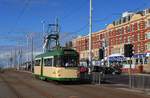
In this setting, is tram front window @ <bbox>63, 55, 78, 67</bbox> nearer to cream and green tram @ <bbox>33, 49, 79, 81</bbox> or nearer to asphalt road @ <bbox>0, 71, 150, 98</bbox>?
cream and green tram @ <bbox>33, 49, 79, 81</bbox>

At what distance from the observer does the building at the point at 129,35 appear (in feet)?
367

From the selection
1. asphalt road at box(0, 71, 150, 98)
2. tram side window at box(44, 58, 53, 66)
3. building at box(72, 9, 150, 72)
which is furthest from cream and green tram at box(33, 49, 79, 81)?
building at box(72, 9, 150, 72)

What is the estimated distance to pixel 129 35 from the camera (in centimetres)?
12269

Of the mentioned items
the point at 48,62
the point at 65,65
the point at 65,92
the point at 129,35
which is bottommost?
the point at 65,92

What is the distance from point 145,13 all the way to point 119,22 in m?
18.0

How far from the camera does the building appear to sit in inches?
4409

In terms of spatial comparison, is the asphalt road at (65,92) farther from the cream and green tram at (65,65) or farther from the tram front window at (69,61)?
the tram front window at (69,61)

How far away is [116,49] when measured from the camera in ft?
438

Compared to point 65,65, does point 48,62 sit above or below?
above

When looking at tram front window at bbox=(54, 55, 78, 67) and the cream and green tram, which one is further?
tram front window at bbox=(54, 55, 78, 67)

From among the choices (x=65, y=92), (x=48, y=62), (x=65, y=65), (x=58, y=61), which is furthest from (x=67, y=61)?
(x=65, y=92)

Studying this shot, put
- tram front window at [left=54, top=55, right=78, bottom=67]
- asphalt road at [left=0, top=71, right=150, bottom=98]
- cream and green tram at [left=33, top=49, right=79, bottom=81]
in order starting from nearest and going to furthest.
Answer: asphalt road at [left=0, top=71, right=150, bottom=98]
cream and green tram at [left=33, top=49, right=79, bottom=81]
tram front window at [left=54, top=55, right=78, bottom=67]

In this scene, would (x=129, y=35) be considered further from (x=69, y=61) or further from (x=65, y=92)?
(x=65, y=92)

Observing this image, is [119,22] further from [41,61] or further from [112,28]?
[41,61]
